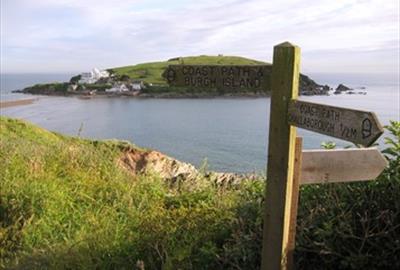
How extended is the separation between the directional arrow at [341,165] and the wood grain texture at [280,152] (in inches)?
6.8

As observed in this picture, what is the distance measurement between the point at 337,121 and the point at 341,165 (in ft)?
1.54

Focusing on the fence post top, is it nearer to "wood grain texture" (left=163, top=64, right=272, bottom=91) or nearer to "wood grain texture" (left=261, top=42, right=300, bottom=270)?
"wood grain texture" (left=261, top=42, right=300, bottom=270)

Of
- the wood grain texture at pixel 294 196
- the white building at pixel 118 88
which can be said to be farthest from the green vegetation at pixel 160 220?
the white building at pixel 118 88

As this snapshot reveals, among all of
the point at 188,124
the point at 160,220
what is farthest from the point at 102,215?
the point at 188,124

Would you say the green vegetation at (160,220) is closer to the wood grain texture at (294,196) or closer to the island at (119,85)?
the wood grain texture at (294,196)

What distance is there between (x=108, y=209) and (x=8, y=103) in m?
99.1

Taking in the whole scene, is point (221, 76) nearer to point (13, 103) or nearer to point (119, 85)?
point (13, 103)

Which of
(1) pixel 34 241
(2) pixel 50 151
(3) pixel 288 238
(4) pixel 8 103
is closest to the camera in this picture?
(3) pixel 288 238

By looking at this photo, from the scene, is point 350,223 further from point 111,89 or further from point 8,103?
point 111,89

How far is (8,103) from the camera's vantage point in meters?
96.9

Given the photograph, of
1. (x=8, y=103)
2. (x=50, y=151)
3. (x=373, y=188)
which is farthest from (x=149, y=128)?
(x=373, y=188)

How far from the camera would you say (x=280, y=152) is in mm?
3086

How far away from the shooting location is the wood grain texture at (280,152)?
→ 10.1 feet

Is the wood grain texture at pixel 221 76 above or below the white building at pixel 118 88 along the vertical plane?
above
